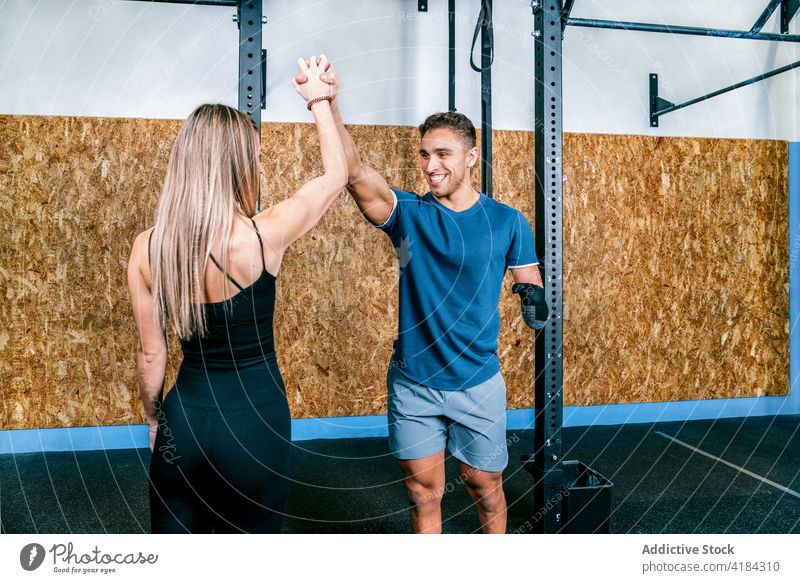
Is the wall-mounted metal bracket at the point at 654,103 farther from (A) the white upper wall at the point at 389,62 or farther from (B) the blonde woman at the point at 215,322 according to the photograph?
(B) the blonde woman at the point at 215,322

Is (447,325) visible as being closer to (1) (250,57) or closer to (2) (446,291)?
(2) (446,291)

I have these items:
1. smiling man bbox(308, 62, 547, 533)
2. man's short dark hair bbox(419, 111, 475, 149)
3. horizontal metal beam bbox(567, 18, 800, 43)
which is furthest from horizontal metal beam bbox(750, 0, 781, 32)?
smiling man bbox(308, 62, 547, 533)

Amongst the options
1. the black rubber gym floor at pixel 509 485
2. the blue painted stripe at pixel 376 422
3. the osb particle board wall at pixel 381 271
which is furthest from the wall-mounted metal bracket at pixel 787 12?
the black rubber gym floor at pixel 509 485

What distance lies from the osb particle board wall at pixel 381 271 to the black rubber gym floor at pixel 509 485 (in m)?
0.29

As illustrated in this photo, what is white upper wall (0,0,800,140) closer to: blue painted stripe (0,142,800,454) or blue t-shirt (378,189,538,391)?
blue painted stripe (0,142,800,454)

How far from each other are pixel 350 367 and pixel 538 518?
5.50 feet

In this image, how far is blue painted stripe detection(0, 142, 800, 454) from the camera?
318 cm

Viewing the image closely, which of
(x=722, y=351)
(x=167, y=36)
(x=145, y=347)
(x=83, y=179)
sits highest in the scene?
(x=167, y=36)

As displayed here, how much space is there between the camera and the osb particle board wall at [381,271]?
3125mm

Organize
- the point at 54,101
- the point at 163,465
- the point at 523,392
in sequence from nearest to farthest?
the point at 163,465
the point at 54,101
the point at 523,392

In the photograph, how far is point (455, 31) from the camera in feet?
11.2

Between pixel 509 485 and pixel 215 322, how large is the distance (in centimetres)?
213

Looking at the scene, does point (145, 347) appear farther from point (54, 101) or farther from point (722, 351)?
point (722, 351)

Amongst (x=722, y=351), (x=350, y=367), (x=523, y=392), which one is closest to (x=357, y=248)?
(x=350, y=367)
